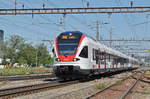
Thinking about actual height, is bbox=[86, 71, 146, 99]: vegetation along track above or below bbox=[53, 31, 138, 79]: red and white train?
below

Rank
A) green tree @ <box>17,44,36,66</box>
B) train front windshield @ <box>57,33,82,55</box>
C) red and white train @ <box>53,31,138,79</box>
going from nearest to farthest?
red and white train @ <box>53,31,138,79</box>, train front windshield @ <box>57,33,82,55</box>, green tree @ <box>17,44,36,66</box>

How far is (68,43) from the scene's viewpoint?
55.7ft

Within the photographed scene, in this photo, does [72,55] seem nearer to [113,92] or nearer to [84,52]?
[84,52]

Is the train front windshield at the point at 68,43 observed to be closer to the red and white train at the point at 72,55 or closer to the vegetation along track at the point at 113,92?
the red and white train at the point at 72,55

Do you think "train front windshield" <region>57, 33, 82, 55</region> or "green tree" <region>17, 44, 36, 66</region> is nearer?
"train front windshield" <region>57, 33, 82, 55</region>

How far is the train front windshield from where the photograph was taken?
16.6m

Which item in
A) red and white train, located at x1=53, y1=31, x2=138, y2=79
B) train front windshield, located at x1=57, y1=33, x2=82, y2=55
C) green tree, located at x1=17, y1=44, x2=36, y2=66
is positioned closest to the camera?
red and white train, located at x1=53, y1=31, x2=138, y2=79

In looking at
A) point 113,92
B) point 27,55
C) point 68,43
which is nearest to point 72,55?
point 68,43

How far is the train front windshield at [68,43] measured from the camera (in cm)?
1665

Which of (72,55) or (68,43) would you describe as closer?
(72,55)

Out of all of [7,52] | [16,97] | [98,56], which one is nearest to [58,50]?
[98,56]

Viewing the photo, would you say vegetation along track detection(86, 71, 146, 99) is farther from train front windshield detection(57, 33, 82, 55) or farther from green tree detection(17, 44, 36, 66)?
green tree detection(17, 44, 36, 66)

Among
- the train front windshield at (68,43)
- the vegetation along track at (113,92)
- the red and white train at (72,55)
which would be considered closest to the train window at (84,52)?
the red and white train at (72,55)

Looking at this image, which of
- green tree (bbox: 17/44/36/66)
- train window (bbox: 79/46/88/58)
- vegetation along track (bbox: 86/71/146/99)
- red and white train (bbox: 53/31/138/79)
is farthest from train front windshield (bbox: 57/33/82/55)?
green tree (bbox: 17/44/36/66)
